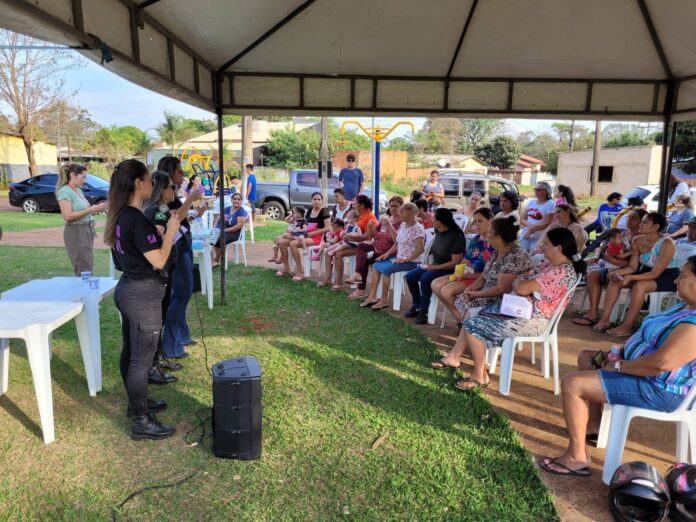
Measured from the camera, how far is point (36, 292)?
345 centimetres

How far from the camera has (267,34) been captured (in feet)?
15.2

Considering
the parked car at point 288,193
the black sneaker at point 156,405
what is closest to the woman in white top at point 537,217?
the black sneaker at point 156,405

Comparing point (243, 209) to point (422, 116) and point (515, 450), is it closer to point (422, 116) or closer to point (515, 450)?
point (422, 116)

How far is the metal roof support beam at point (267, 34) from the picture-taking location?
434 centimetres

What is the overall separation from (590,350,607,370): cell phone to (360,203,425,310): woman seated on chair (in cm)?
277

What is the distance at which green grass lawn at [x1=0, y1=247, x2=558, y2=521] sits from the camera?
2387 millimetres

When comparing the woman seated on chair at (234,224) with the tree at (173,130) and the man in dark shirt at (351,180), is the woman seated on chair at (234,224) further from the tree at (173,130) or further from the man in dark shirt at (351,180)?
the tree at (173,130)

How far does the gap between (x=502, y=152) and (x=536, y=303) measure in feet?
132

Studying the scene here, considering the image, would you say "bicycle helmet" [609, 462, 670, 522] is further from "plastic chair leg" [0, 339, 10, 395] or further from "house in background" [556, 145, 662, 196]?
"house in background" [556, 145, 662, 196]

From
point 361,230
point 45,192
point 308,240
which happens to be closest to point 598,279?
point 361,230

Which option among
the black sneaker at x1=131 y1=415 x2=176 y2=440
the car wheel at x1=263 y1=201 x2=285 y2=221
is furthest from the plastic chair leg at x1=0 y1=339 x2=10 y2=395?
the car wheel at x1=263 y1=201 x2=285 y2=221

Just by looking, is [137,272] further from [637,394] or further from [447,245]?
[447,245]

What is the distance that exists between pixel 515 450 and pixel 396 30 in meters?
3.75

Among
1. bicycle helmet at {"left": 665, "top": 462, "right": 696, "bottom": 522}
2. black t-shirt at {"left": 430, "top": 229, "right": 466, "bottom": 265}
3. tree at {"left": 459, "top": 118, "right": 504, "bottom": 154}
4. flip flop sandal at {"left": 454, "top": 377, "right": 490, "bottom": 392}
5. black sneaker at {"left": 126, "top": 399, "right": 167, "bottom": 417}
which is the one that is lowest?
black sneaker at {"left": 126, "top": 399, "right": 167, "bottom": 417}
